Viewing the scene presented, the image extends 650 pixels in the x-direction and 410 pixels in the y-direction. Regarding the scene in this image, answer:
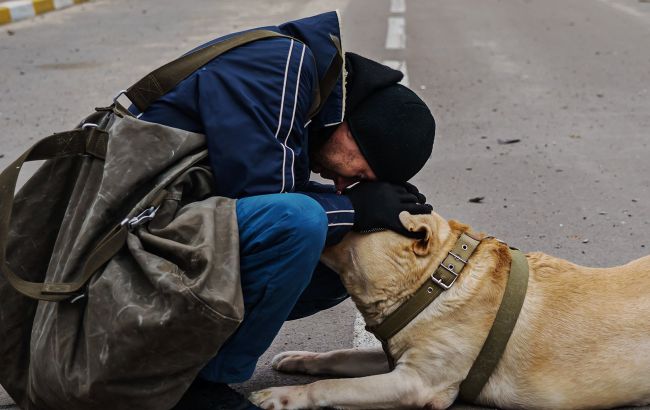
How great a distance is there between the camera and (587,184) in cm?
597

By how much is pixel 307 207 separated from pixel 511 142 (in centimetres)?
449

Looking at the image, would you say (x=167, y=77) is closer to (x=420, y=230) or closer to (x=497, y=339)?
(x=420, y=230)

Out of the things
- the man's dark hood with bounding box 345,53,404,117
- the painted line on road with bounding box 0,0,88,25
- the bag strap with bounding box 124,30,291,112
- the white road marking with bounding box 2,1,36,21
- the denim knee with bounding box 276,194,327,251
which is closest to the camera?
the denim knee with bounding box 276,194,327,251

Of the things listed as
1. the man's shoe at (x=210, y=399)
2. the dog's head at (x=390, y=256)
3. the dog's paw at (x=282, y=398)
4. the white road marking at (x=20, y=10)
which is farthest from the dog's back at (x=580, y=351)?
the white road marking at (x=20, y=10)

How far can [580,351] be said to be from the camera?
3.05m

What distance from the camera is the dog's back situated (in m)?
3.04

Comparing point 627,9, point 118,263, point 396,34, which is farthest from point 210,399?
point 627,9

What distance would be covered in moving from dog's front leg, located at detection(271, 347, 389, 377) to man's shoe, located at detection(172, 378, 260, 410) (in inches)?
18.6

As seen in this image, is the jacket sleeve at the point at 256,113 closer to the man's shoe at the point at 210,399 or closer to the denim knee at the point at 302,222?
the denim knee at the point at 302,222

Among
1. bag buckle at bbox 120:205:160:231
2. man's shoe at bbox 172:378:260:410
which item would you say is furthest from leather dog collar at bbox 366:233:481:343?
bag buckle at bbox 120:205:160:231

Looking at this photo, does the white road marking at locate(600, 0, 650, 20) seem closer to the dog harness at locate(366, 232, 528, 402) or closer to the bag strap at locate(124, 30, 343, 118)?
the dog harness at locate(366, 232, 528, 402)

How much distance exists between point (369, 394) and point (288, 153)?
0.82 metres

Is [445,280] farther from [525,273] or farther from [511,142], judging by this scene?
[511,142]

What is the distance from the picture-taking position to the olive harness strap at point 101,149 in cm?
265
